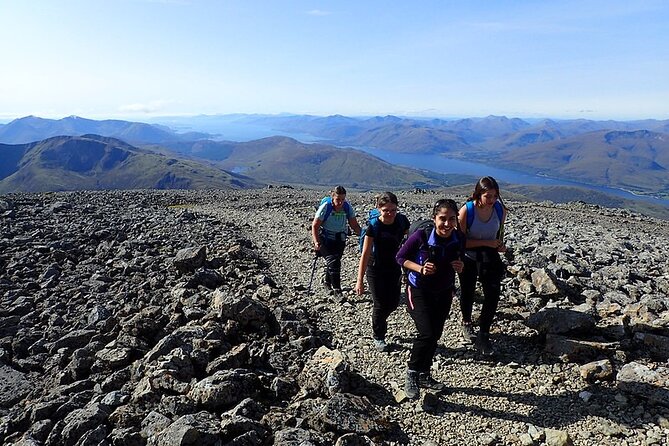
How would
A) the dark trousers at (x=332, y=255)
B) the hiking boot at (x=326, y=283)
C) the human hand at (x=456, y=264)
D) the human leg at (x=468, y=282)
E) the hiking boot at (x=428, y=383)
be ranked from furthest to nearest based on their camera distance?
the hiking boot at (x=326, y=283)
the dark trousers at (x=332, y=255)
the human leg at (x=468, y=282)
the hiking boot at (x=428, y=383)
the human hand at (x=456, y=264)

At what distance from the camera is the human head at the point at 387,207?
872 cm

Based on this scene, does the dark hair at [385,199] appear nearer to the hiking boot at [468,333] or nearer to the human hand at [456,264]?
the human hand at [456,264]

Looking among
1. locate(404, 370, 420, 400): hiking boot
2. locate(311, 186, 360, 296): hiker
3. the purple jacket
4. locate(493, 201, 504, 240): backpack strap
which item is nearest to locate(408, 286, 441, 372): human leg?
locate(404, 370, 420, 400): hiking boot

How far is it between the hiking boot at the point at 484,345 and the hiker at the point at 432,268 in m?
2.09

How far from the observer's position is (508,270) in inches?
580

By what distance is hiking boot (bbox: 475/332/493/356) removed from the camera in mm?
9312

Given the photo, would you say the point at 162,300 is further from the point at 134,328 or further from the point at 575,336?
the point at 575,336

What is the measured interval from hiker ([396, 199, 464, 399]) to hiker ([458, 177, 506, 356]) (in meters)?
1.22

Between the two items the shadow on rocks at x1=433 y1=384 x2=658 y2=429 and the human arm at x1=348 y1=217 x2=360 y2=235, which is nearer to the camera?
the shadow on rocks at x1=433 y1=384 x2=658 y2=429

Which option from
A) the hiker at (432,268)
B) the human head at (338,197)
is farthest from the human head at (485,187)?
the human head at (338,197)

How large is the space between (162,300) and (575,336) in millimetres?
11502

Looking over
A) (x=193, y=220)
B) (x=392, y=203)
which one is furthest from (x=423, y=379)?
A: (x=193, y=220)

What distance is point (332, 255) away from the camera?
42.2 ft

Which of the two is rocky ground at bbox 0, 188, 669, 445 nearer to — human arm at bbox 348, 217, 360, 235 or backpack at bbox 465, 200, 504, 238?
human arm at bbox 348, 217, 360, 235
